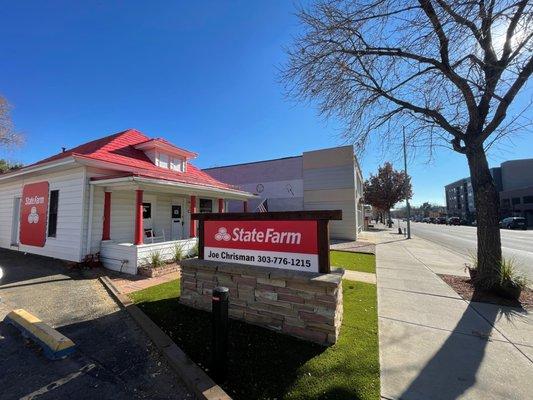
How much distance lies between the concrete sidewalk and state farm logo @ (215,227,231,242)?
299 centimetres

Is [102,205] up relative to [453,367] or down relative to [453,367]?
up

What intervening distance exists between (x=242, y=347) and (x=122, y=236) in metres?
8.63

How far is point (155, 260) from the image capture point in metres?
8.80

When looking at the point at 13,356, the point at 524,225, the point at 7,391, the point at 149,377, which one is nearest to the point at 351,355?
the point at 149,377

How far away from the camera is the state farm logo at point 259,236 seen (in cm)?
449

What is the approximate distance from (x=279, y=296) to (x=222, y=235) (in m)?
1.58

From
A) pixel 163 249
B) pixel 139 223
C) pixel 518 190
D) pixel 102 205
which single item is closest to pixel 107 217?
pixel 102 205

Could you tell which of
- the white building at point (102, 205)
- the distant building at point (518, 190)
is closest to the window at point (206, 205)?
the white building at point (102, 205)

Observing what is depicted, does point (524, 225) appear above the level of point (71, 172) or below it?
below

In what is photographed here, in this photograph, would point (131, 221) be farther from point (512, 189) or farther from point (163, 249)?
point (512, 189)

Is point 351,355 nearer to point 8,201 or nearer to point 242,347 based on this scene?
point 242,347

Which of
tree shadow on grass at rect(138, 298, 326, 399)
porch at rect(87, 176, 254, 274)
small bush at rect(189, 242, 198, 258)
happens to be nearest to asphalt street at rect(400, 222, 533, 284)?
tree shadow on grass at rect(138, 298, 326, 399)

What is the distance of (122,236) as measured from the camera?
35.2ft

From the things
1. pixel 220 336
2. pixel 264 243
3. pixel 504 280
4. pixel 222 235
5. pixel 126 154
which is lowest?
pixel 504 280
